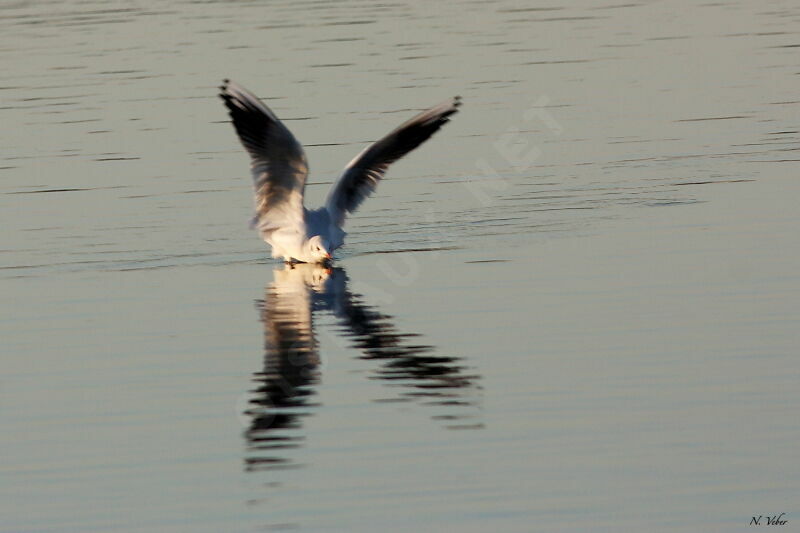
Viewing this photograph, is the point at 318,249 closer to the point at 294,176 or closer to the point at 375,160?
the point at 294,176

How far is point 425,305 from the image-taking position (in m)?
13.0

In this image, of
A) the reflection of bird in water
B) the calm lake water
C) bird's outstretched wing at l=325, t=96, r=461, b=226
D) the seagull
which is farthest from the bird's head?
the reflection of bird in water

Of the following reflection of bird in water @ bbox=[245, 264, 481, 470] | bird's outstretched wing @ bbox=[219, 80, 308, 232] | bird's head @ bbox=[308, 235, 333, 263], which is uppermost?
bird's outstretched wing @ bbox=[219, 80, 308, 232]

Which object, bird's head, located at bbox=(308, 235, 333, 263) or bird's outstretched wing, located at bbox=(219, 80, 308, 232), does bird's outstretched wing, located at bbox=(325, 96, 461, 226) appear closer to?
bird's outstretched wing, located at bbox=(219, 80, 308, 232)

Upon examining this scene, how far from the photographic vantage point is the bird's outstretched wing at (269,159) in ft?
48.3

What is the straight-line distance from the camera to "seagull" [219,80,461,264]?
14.8 metres

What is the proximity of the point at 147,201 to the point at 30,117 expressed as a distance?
19.9ft

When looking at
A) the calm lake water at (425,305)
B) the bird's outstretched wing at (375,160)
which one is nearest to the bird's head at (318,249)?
the calm lake water at (425,305)

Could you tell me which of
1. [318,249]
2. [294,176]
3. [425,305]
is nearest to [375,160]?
Answer: [294,176]

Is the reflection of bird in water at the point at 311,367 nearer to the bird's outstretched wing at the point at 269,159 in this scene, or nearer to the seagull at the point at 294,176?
the seagull at the point at 294,176

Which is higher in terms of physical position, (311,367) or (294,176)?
(294,176)

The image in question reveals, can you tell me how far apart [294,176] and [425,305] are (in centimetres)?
261

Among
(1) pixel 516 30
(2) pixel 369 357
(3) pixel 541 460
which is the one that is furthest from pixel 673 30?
(3) pixel 541 460

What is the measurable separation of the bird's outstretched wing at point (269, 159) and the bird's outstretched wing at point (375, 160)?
1.37 ft
